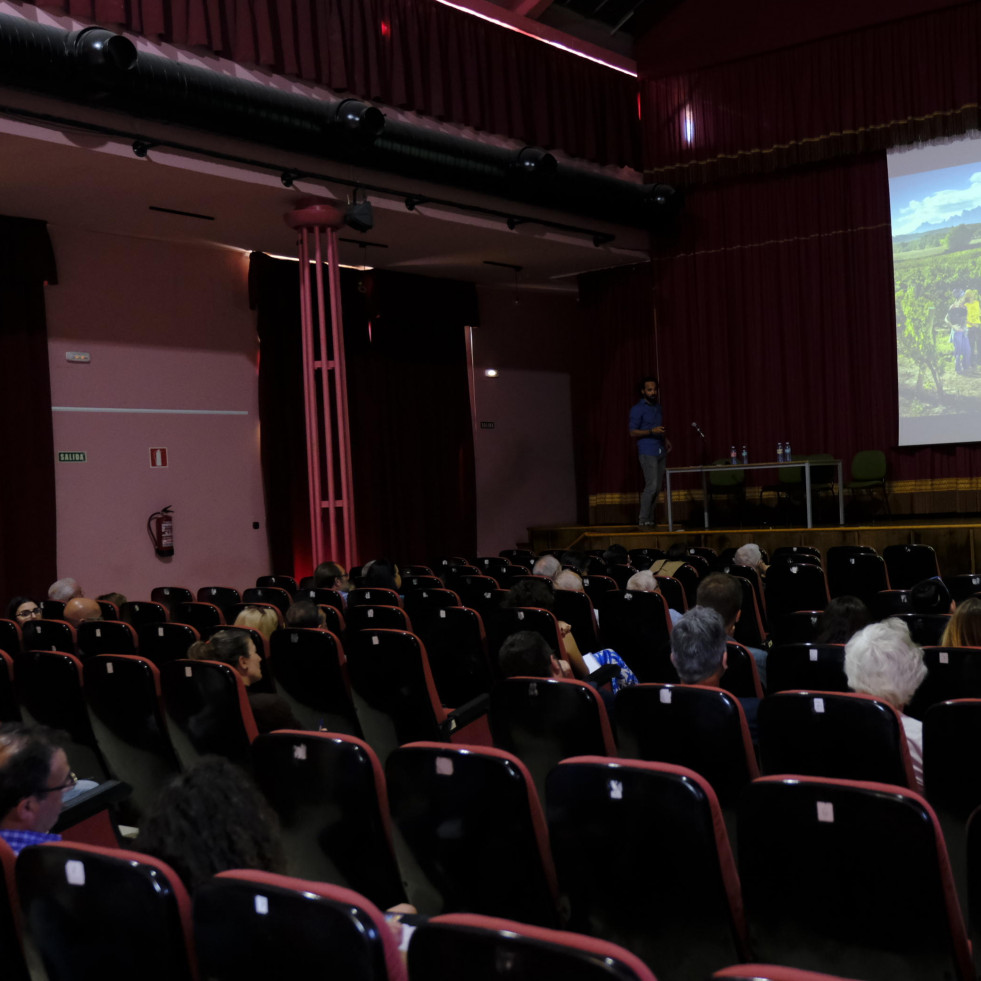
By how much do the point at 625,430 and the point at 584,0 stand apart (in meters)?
5.01

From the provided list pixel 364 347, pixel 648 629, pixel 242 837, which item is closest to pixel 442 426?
pixel 364 347

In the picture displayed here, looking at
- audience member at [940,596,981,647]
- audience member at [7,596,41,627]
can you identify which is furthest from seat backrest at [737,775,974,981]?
audience member at [7,596,41,627]

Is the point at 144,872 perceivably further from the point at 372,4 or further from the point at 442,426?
the point at 442,426

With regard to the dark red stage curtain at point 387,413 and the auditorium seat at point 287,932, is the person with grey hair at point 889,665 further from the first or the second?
the dark red stage curtain at point 387,413

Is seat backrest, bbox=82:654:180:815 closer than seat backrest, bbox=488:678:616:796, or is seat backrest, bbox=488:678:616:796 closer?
seat backrest, bbox=488:678:616:796

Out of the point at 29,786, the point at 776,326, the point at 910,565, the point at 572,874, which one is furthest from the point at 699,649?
the point at 776,326

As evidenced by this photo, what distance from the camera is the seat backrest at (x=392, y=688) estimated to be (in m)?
4.02

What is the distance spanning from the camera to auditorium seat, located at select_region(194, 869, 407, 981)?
142 cm

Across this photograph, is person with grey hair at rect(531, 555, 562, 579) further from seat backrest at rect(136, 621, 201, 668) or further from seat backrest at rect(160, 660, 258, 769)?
seat backrest at rect(160, 660, 258, 769)

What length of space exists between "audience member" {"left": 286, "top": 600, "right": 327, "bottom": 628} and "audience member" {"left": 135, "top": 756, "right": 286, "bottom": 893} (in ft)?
9.99

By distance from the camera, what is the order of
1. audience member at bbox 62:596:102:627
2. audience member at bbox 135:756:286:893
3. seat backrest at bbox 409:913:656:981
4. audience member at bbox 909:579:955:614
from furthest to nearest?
audience member at bbox 62:596:102:627 → audience member at bbox 909:579:955:614 → audience member at bbox 135:756:286:893 → seat backrest at bbox 409:913:656:981

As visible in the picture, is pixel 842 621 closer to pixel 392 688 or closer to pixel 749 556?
pixel 392 688

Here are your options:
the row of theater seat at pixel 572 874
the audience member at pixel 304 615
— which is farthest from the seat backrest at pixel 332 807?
the audience member at pixel 304 615

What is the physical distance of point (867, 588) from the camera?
6.75m
